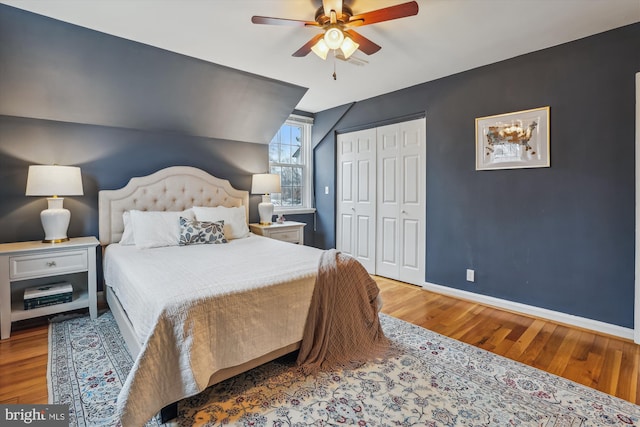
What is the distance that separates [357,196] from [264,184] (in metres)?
1.40

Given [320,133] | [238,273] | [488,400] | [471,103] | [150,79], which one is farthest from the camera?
[320,133]

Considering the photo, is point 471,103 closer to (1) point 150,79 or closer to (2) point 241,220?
(2) point 241,220

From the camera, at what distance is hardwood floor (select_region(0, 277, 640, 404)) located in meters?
1.89

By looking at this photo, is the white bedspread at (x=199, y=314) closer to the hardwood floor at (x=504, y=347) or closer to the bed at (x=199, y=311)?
the bed at (x=199, y=311)

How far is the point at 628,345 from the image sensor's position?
239 cm

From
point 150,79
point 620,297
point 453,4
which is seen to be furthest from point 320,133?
point 620,297

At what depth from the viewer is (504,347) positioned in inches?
93.3

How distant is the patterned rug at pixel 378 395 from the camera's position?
1.60 meters

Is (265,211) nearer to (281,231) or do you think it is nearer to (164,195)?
(281,231)

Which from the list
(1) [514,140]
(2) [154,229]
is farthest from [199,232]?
(1) [514,140]

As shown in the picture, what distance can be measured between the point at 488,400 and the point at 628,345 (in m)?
1.55

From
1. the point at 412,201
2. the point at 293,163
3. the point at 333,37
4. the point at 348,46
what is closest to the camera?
the point at 333,37

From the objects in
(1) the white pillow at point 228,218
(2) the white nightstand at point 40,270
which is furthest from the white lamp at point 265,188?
(2) the white nightstand at point 40,270

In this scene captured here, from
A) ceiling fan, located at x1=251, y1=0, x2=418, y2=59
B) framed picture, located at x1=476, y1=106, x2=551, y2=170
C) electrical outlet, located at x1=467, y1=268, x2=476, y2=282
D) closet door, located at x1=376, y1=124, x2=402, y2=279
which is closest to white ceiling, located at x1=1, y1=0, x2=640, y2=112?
ceiling fan, located at x1=251, y1=0, x2=418, y2=59
